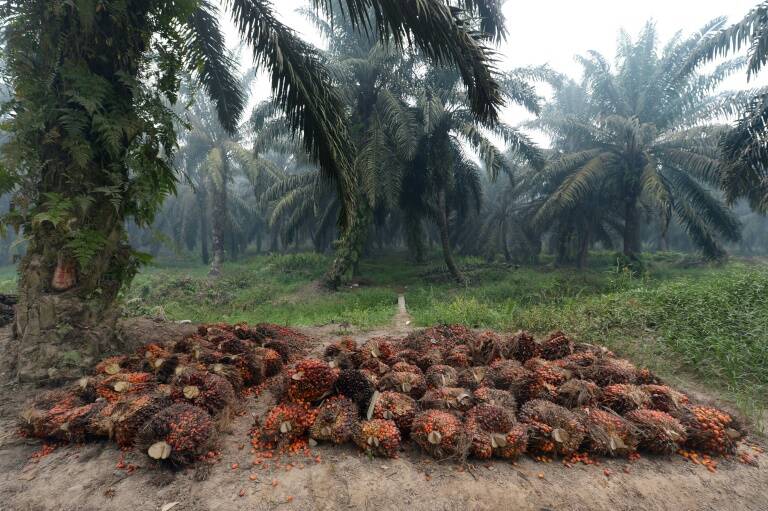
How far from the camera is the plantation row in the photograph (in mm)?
2354

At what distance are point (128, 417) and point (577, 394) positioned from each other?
111 inches

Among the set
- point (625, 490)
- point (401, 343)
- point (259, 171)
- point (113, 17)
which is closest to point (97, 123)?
point (113, 17)

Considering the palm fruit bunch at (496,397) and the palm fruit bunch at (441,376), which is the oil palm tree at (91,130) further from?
the palm fruit bunch at (496,397)

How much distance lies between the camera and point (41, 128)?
3342 millimetres

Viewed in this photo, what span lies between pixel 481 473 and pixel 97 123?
3.80 m

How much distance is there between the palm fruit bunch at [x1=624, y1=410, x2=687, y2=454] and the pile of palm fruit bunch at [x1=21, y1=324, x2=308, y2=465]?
81.6 inches

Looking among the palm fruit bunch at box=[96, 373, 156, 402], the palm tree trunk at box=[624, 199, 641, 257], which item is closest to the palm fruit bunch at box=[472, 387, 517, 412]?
the palm fruit bunch at box=[96, 373, 156, 402]

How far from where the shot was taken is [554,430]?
2.44 m

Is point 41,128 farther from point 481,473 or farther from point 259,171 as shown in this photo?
point 259,171

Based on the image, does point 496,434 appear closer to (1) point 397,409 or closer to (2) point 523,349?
(1) point 397,409

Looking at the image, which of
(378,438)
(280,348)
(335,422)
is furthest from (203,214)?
(378,438)

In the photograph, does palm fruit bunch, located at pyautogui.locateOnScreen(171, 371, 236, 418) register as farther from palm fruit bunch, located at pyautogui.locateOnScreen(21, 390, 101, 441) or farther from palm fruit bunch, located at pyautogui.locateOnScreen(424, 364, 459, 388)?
palm fruit bunch, located at pyautogui.locateOnScreen(424, 364, 459, 388)

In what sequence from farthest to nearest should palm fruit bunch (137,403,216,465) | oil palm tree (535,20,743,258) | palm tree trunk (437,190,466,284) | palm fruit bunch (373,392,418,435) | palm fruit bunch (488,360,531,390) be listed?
palm tree trunk (437,190,466,284) < oil palm tree (535,20,743,258) < palm fruit bunch (488,360,531,390) < palm fruit bunch (373,392,418,435) < palm fruit bunch (137,403,216,465)

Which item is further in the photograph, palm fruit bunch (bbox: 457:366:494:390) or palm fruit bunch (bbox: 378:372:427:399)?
palm fruit bunch (bbox: 457:366:494:390)
